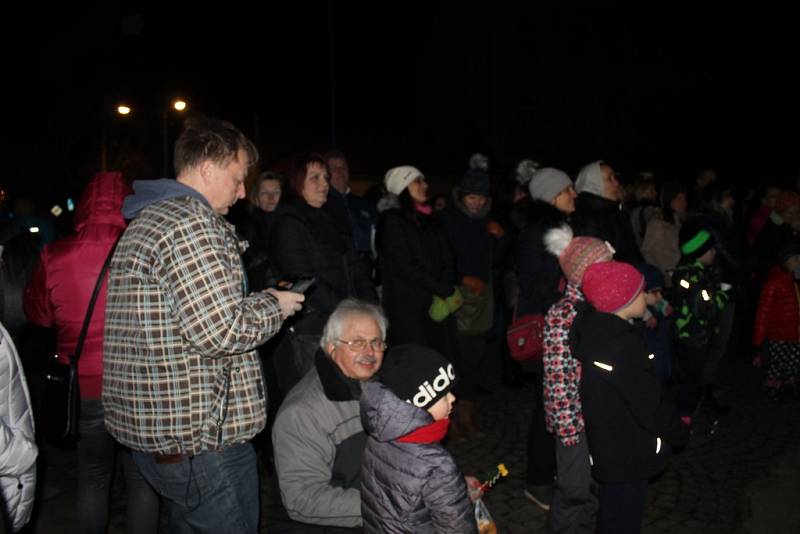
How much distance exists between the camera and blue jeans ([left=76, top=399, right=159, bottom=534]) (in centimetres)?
321

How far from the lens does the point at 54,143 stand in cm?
1590

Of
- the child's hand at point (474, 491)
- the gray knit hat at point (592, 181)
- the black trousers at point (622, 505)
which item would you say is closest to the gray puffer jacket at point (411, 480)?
the child's hand at point (474, 491)

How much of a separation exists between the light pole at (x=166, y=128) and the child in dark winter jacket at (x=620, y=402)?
16185 millimetres

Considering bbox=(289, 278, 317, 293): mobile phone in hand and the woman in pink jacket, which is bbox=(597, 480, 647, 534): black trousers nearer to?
bbox=(289, 278, 317, 293): mobile phone in hand

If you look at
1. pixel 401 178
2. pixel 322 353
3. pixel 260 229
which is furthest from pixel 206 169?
pixel 401 178

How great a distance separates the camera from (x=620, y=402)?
3.25m


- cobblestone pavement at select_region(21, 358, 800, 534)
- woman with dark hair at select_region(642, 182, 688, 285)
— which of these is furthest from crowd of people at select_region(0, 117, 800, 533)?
woman with dark hair at select_region(642, 182, 688, 285)

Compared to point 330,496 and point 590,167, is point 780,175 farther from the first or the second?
point 330,496

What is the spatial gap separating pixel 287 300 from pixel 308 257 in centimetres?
194

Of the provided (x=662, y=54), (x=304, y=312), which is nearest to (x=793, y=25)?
(x=662, y=54)

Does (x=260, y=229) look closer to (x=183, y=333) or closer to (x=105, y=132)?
(x=183, y=333)

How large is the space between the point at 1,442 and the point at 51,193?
13.7m

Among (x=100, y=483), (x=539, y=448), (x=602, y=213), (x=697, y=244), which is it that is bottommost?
(x=539, y=448)

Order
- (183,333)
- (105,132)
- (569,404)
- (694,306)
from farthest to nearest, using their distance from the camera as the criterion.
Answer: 1. (105,132)
2. (694,306)
3. (569,404)
4. (183,333)
